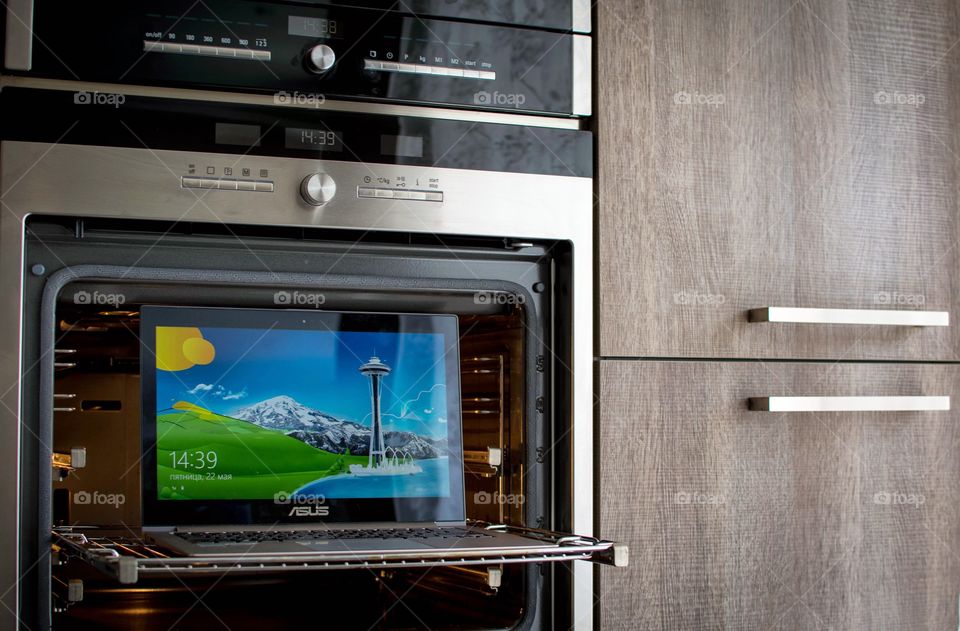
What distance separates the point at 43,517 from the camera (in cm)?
107

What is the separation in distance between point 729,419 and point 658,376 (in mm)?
113

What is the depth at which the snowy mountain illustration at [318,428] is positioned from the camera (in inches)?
45.5

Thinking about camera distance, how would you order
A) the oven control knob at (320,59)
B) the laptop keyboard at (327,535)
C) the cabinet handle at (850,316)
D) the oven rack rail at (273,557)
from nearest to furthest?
1. the oven rack rail at (273,557)
2. the laptop keyboard at (327,535)
3. the oven control knob at (320,59)
4. the cabinet handle at (850,316)

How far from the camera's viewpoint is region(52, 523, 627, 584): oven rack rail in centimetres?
90

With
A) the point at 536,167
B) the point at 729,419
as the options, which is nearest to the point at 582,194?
the point at 536,167

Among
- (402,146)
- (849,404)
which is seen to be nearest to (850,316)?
(849,404)

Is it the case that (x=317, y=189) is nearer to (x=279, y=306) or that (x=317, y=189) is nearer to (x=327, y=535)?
(x=279, y=306)

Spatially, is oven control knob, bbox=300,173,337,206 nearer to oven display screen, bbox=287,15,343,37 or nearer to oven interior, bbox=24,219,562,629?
oven interior, bbox=24,219,562,629

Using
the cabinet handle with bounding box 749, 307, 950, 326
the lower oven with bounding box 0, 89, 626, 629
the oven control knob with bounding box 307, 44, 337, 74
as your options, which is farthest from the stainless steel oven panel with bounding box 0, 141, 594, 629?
the cabinet handle with bounding box 749, 307, 950, 326

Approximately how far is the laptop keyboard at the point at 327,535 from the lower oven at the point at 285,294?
0.04m

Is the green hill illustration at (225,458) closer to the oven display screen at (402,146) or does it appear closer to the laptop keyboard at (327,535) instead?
the laptop keyboard at (327,535)

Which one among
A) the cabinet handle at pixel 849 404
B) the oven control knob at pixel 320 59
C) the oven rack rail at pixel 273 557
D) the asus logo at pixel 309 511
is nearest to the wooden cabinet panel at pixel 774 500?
the cabinet handle at pixel 849 404

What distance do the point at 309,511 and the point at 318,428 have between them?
94mm

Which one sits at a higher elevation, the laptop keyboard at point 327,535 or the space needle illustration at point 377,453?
the space needle illustration at point 377,453
